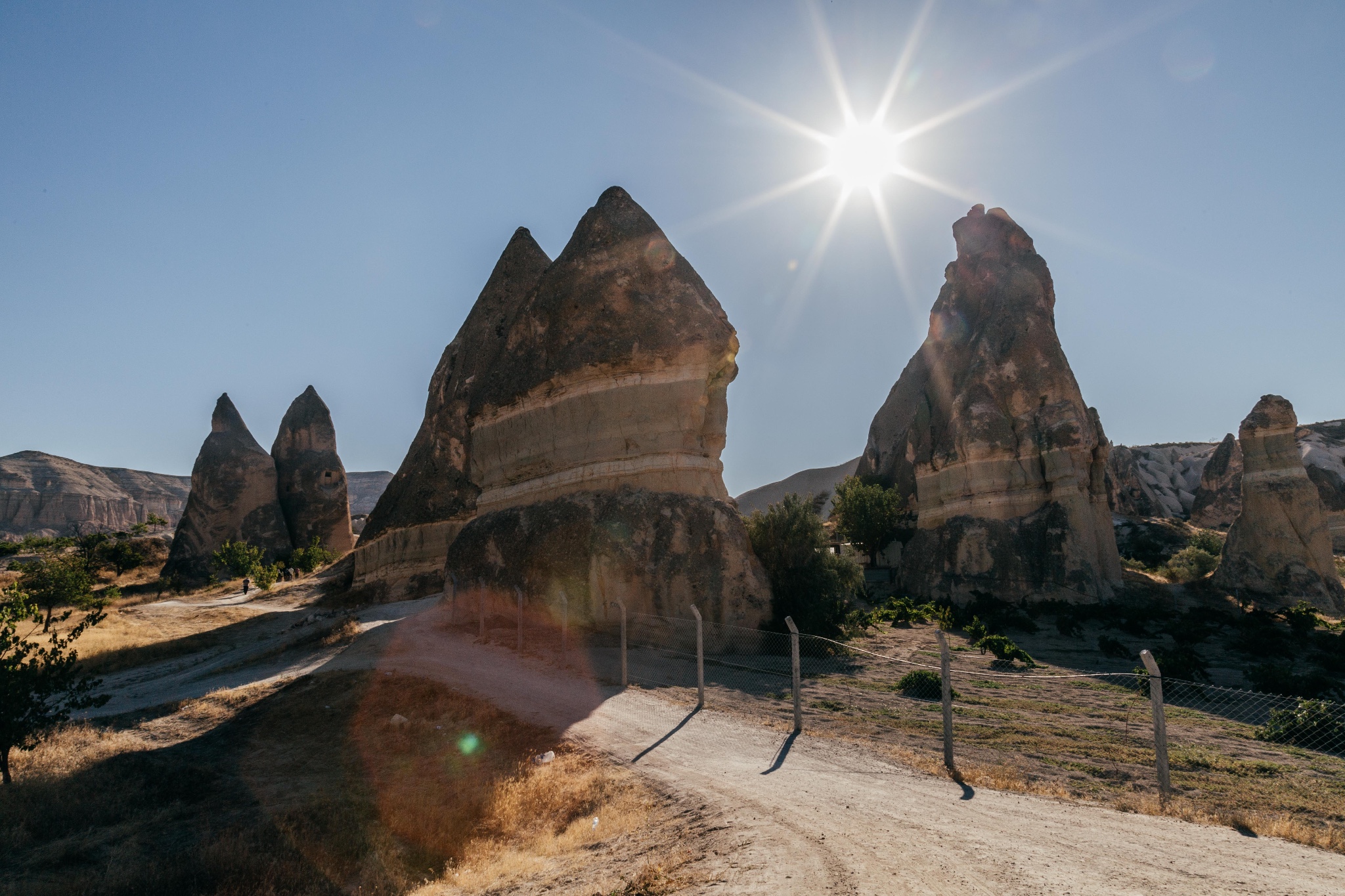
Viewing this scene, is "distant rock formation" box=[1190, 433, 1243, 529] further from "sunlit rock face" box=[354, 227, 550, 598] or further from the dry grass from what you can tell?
the dry grass

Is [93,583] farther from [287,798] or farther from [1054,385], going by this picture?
[1054,385]

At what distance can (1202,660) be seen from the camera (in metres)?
17.9

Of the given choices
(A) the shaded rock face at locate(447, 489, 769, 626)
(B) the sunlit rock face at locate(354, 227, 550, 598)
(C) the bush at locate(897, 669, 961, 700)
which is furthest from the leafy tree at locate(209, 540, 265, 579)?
(C) the bush at locate(897, 669, 961, 700)

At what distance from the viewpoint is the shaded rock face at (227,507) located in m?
44.4

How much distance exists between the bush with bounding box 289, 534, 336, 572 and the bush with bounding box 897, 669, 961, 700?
37627 mm

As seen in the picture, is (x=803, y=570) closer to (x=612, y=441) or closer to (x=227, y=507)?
(x=612, y=441)

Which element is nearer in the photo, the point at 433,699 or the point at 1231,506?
the point at 433,699

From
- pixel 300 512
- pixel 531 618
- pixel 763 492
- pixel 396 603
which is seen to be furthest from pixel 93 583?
pixel 763 492

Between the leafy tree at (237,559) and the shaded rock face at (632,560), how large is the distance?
93.7ft

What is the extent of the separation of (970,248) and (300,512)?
43.0 m

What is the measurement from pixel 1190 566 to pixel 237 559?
1902 inches

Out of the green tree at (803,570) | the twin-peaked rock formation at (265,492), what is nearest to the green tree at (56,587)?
the twin-peaked rock formation at (265,492)

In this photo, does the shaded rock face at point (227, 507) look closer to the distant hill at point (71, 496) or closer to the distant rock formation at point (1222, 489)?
the distant hill at point (71, 496)

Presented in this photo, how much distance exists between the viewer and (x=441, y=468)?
29.5 meters
